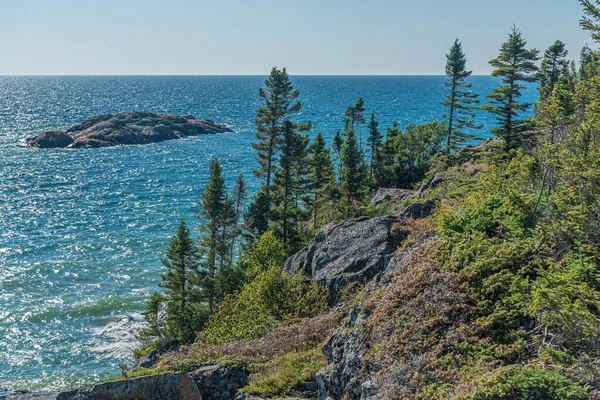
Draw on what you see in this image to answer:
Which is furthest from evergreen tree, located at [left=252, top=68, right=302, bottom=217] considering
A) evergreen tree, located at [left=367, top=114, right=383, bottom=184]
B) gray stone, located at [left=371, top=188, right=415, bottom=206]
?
evergreen tree, located at [left=367, top=114, right=383, bottom=184]

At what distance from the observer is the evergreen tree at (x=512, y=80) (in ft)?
109

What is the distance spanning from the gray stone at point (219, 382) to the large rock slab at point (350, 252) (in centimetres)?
801

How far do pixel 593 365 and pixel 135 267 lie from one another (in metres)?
44.4

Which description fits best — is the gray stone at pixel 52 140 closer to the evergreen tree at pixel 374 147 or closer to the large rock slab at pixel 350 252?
the evergreen tree at pixel 374 147

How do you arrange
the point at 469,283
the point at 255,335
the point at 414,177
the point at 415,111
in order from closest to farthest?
the point at 469,283 → the point at 255,335 → the point at 414,177 → the point at 415,111

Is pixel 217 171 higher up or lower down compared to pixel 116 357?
higher up

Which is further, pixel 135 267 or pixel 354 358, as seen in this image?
pixel 135 267

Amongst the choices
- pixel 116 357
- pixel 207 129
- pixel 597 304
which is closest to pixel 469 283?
pixel 597 304

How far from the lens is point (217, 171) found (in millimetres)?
33250

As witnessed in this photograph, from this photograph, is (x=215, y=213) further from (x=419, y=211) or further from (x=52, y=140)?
(x=52, y=140)

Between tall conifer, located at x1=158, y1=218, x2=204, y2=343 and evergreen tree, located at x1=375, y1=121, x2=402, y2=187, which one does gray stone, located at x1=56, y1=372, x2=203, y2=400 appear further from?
evergreen tree, located at x1=375, y1=121, x2=402, y2=187

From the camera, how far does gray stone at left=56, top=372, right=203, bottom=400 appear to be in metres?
13.5

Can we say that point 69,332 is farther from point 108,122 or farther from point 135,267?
point 108,122

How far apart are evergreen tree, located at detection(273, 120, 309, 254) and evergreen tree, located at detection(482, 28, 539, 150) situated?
58.5ft
